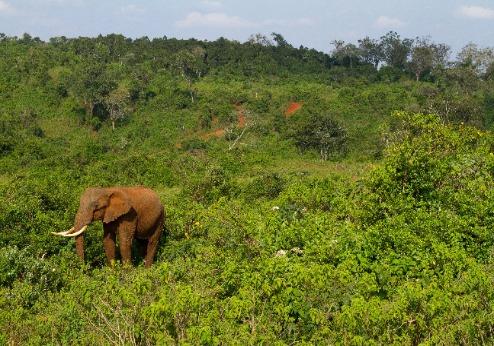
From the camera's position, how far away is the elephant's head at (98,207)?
979 cm

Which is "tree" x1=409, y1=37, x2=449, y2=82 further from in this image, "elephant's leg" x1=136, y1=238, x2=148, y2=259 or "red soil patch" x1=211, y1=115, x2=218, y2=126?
"elephant's leg" x1=136, y1=238, x2=148, y2=259

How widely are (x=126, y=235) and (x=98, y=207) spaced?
2.52 ft

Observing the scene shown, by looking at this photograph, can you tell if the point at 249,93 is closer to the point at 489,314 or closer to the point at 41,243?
the point at 41,243

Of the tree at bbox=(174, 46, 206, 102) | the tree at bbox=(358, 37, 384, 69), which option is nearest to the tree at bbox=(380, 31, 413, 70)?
the tree at bbox=(358, 37, 384, 69)

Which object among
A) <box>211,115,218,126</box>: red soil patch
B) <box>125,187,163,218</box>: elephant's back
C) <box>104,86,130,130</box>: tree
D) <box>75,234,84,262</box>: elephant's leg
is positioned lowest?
<box>211,115,218,126</box>: red soil patch

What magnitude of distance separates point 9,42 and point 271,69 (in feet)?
92.8

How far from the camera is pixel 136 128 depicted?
41.1m

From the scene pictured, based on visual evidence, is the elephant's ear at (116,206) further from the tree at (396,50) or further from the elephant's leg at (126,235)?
the tree at (396,50)

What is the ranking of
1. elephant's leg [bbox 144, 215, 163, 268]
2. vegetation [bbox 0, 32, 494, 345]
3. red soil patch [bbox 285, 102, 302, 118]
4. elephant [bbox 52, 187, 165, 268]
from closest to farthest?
vegetation [bbox 0, 32, 494, 345] < elephant [bbox 52, 187, 165, 268] < elephant's leg [bbox 144, 215, 163, 268] < red soil patch [bbox 285, 102, 302, 118]

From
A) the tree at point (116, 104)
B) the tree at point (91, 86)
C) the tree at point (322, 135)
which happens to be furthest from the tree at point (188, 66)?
the tree at point (322, 135)

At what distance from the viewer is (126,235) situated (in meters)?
10.3

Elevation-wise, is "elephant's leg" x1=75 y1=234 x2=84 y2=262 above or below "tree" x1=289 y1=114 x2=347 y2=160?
above

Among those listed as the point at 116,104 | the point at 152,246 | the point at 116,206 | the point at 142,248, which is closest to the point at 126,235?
the point at 116,206

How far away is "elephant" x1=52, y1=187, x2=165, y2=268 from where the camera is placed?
9.84 m
